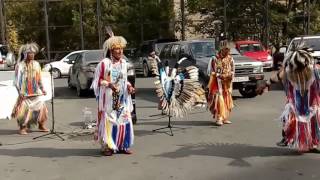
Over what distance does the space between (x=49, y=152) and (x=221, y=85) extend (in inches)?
163

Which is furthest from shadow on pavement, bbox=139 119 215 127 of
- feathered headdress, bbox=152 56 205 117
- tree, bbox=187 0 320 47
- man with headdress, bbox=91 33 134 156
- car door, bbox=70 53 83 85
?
tree, bbox=187 0 320 47

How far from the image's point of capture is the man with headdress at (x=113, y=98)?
8.92 meters

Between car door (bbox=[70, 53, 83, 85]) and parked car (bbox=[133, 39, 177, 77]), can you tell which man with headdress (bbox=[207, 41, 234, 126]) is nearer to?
car door (bbox=[70, 53, 83, 85])

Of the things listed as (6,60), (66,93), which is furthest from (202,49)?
(6,60)

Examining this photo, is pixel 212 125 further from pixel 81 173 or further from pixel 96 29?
pixel 96 29

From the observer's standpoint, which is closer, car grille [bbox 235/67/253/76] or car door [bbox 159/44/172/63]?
car grille [bbox 235/67/253/76]

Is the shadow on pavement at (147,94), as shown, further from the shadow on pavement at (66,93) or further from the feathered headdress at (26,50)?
the feathered headdress at (26,50)

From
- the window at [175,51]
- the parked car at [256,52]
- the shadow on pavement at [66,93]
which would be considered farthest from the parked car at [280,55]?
the shadow on pavement at [66,93]

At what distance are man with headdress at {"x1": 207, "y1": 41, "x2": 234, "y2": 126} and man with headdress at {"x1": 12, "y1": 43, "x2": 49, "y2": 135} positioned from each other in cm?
346

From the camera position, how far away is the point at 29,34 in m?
38.1

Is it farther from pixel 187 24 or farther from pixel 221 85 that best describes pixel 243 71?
pixel 187 24

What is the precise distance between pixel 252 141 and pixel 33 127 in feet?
15.6

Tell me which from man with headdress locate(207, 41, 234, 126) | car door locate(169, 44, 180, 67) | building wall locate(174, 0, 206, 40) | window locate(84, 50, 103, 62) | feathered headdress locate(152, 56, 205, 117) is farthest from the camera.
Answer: building wall locate(174, 0, 206, 40)

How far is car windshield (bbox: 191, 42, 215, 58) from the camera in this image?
17688 mm
